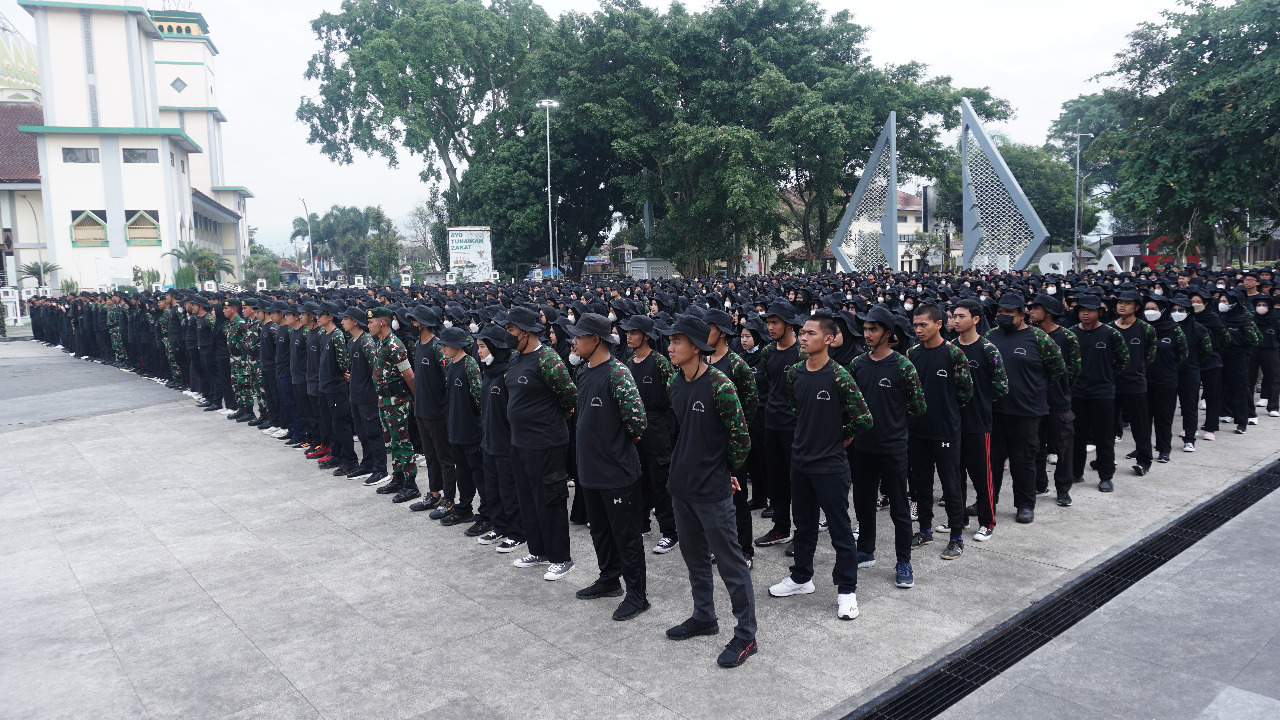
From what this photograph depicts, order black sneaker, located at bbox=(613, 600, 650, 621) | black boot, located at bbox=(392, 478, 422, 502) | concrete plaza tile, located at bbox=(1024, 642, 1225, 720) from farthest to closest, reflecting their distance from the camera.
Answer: black boot, located at bbox=(392, 478, 422, 502) < black sneaker, located at bbox=(613, 600, 650, 621) < concrete plaza tile, located at bbox=(1024, 642, 1225, 720)

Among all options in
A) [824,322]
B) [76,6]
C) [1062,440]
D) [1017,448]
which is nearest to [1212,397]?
[1062,440]

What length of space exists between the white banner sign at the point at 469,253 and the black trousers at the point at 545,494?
28.1 metres

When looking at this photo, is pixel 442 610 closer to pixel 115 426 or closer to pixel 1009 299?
pixel 1009 299

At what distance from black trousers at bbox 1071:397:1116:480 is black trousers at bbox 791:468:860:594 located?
382 cm

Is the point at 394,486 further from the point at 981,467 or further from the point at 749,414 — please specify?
the point at 981,467

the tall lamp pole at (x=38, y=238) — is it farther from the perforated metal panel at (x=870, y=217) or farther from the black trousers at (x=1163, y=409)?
the black trousers at (x=1163, y=409)

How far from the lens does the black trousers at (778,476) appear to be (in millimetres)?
6406

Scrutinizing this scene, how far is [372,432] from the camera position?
28.9 feet

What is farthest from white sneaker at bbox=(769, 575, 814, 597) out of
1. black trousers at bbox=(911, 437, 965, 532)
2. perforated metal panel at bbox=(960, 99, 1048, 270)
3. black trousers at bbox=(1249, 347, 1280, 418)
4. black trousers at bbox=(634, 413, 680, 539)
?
perforated metal panel at bbox=(960, 99, 1048, 270)

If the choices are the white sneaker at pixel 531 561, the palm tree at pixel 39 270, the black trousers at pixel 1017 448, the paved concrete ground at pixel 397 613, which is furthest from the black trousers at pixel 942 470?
the palm tree at pixel 39 270

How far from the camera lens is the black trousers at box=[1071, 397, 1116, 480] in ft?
25.3

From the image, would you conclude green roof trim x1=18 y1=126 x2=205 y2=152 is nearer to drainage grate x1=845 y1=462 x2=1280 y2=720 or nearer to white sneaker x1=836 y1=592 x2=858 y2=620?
white sneaker x1=836 y1=592 x2=858 y2=620

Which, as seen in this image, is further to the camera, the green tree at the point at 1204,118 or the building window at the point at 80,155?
the building window at the point at 80,155

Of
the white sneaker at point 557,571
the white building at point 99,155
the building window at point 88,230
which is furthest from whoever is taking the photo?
the building window at point 88,230
